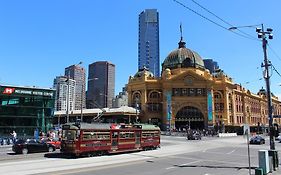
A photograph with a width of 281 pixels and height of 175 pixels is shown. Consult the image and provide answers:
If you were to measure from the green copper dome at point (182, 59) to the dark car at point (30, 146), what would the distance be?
76.7 meters

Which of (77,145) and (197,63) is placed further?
(197,63)

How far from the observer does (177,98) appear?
9706 centimetres

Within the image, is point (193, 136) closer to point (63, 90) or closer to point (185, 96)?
point (63, 90)

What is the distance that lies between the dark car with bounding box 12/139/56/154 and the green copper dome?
7669 centimetres

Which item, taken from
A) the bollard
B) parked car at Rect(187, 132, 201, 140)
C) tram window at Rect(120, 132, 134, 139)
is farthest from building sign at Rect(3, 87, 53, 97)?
the bollard

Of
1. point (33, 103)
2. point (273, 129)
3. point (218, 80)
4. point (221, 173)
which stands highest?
point (218, 80)

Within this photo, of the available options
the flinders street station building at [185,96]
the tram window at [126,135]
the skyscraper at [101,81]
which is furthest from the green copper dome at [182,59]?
the tram window at [126,135]

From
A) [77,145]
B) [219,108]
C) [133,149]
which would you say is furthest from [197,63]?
[77,145]

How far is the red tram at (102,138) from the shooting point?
90.9ft

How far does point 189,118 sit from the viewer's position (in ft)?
317

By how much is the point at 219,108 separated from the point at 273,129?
8200 centimetres

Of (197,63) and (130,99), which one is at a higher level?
(197,63)

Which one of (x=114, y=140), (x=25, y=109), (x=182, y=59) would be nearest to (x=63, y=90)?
(x=25, y=109)

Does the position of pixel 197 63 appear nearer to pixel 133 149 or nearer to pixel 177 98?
pixel 177 98
